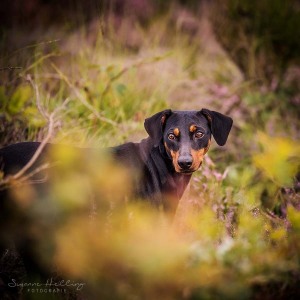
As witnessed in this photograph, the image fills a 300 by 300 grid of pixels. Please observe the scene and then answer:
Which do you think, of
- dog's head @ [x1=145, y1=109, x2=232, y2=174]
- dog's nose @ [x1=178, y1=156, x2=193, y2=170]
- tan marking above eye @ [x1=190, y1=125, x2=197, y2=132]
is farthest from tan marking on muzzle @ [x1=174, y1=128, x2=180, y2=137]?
dog's nose @ [x1=178, y1=156, x2=193, y2=170]

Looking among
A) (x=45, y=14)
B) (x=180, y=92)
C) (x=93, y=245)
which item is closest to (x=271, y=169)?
(x=93, y=245)

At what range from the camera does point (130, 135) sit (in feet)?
16.3

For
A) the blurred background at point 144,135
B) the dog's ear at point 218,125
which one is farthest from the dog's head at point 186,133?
the blurred background at point 144,135

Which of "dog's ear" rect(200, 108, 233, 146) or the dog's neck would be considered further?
"dog's ear" rect(200, 108, 233, 146)

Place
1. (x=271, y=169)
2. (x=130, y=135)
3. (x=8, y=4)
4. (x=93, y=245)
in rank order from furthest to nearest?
(x=8, y=4)
(x=130, y=135)
(x=271, y=169)
(x=93, y=245)

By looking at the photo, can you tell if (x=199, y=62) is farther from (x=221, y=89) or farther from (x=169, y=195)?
(x=169, y=195)

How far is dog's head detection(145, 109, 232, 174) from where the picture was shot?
3402mm

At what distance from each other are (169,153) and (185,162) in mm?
254

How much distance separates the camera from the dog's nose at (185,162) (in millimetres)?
3316

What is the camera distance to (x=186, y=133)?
3568 mm

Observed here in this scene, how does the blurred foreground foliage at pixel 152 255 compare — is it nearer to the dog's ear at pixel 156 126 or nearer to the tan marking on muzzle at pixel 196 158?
the tan marking on muzzle at pixel 196 158

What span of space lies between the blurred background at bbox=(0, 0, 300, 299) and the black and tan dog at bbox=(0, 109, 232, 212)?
0.24 m

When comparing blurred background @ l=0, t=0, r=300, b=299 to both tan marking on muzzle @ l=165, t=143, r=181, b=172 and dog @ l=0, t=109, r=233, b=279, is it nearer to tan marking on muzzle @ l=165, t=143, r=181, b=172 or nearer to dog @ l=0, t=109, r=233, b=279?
dog @ l=0, t=109, r=233, b=279

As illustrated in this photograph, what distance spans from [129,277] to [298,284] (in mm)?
801
